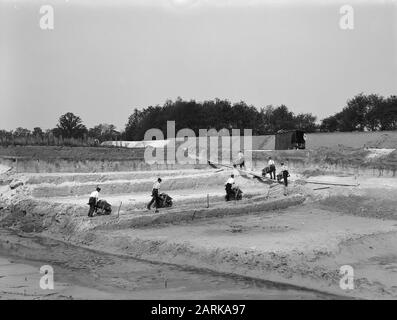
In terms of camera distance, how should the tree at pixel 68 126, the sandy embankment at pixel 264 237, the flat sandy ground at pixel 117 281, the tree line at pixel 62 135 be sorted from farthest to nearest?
1. the tree at pixel 68 126
2. the tree line at pixel 62 135
3. the sandy embankment at pixel 264 237
4. the flat sandy ground at pixel 117 281

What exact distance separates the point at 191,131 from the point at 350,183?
3391 cm

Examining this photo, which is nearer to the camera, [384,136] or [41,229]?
[41,229]

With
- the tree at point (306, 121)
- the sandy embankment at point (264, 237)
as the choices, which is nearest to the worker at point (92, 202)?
the sandy embankment at point (264, 237)

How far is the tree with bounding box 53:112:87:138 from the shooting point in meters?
47.6

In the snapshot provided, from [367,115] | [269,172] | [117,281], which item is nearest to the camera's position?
[117,281]

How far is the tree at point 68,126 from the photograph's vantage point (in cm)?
4764

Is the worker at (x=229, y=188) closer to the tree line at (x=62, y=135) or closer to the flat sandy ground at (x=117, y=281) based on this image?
the flat sandy ground at (x=117, y=281)

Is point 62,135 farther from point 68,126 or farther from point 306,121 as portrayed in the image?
point 306,121

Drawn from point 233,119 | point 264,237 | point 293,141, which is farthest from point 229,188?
point 233,119

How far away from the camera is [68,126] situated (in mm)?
Answer: 48344

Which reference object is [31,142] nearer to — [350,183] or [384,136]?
[350,183]

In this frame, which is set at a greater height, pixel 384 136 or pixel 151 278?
pixel 384 136
